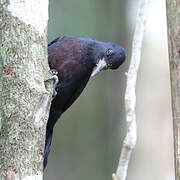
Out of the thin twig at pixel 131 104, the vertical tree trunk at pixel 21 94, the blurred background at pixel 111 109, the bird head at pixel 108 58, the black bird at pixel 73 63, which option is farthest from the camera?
the blurred background at pixel 111 109

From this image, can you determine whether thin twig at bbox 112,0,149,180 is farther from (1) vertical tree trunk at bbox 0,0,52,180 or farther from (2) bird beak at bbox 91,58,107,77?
(2) bird beak at bbox 91,58,107,77

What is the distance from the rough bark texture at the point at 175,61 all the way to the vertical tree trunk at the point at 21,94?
674mm

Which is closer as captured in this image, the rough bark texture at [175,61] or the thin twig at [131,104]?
the thin twig at [131,104]

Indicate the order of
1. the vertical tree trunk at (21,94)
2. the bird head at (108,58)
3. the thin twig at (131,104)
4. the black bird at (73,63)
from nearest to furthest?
the thin twig at (131,104)
the vertical tree trunk at (21,94)
the black bird at (73,63)
the bird head at (108,58)

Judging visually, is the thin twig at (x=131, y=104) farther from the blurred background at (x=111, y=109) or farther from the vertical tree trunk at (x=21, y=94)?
the blurred background at (x=111, y=109)

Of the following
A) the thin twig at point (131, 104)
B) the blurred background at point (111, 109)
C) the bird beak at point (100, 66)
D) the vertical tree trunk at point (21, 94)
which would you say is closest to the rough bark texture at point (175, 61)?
the thin twig at point (131, 104)

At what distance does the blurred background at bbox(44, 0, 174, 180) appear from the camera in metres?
6.35

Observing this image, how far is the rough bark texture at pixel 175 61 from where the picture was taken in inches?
98.0

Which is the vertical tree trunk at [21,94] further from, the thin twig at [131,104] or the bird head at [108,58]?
the bird head at [108,58]

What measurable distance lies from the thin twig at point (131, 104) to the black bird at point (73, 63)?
1.42 metres

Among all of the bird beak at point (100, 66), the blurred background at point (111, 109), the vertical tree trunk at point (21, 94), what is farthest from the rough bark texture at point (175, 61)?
the blurred background at point (111, 109)

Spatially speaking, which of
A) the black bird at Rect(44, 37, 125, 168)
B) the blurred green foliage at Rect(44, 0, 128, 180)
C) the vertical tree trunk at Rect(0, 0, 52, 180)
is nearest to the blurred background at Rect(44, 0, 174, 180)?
the blurred green foliage at Rect(44, 0, 128, 180)

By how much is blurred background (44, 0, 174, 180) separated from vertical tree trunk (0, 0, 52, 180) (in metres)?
3.15

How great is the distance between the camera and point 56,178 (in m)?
7.57
